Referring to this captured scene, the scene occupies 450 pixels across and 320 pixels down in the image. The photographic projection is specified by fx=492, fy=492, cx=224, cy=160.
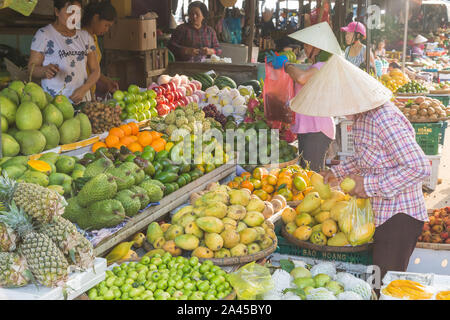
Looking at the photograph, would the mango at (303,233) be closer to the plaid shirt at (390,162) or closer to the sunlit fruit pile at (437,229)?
the plaid shirt at (390,162)

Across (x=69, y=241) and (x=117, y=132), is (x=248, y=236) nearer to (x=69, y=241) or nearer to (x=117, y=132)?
(x=69, y=241)

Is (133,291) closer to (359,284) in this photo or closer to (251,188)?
(359,284)

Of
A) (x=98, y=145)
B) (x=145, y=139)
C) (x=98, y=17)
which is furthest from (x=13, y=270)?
(x=98, y=17)

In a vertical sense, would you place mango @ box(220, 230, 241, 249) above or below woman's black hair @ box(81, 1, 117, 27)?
below

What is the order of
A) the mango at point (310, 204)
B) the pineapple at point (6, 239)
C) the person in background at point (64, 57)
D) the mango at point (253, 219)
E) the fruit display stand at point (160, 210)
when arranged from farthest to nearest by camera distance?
the person in background at point (64, 57) → the mango at point (310, 204) → the mango at point (253, 219) → the fruit display stand at point (160, 210) → the pineapple at point (6, 239)

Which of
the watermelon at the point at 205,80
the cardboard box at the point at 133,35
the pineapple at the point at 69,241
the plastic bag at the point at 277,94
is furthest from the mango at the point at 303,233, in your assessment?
the cardboard box at the point at 133,35

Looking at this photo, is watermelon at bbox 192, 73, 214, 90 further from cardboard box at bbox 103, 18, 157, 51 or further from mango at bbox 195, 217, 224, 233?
mango at bbox 195, 217, 224, 233

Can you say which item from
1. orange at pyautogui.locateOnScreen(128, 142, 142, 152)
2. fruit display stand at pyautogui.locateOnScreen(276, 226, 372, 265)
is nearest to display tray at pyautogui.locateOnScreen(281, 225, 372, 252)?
fruit display stand at pyautogui.locateOnScreen(276, 226, 372, 265)

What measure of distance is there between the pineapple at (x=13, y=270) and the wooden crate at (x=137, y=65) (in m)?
5.30

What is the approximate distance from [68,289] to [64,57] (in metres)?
2.97

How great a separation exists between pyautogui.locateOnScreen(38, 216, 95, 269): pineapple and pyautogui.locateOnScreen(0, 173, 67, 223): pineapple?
0.04m

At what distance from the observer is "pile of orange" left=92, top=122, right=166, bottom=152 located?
386cm

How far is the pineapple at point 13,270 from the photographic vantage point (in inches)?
73.2

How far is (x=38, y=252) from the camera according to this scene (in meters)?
1.86
